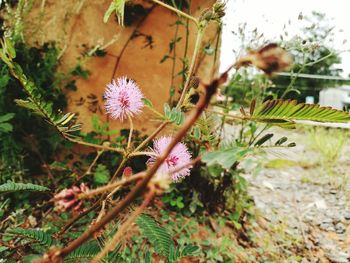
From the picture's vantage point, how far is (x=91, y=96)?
2598mm

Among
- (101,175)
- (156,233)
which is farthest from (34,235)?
(101,175)

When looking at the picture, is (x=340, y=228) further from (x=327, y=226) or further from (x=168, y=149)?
(x=168, y=149)

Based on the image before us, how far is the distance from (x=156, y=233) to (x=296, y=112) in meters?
0.53

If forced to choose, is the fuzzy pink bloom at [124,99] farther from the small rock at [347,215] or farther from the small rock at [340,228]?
the small rock at [347,215]

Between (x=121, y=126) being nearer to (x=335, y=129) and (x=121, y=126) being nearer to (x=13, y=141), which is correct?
(x=13, y=141)

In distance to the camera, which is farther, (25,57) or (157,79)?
(157,79)

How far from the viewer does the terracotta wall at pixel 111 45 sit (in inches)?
99.4

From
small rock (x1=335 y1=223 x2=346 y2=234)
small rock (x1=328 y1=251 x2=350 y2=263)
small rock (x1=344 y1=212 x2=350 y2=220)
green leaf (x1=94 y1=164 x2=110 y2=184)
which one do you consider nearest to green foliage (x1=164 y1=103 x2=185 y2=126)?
green leaf (x1=94 y1=164 x2=110 y2=184)

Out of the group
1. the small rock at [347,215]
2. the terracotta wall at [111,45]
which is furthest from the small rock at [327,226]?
the terracotta wall at [111,45]

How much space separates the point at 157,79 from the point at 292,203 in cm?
146

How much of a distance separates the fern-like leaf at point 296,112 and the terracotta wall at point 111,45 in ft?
6.38

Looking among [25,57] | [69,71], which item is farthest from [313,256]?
[25,57]

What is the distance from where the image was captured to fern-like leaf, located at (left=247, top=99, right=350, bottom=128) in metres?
0.60

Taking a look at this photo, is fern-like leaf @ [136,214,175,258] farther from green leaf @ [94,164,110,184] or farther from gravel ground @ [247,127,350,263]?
gravel ground @ [247,127,350,263]
